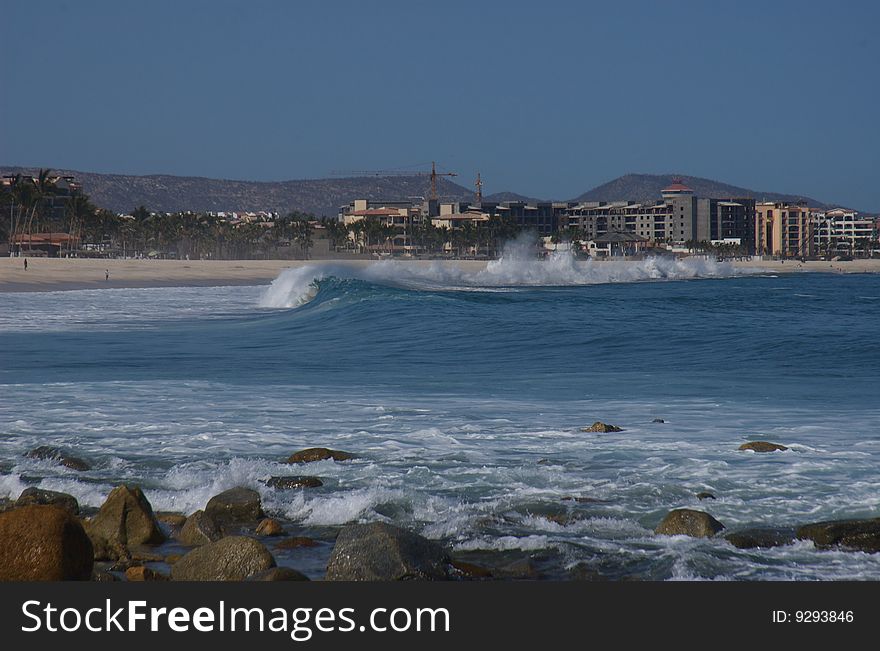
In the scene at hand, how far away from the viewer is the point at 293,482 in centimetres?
754

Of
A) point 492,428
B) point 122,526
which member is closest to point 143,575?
point 122,526

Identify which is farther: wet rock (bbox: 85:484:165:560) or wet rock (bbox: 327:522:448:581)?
wet rock (bbox: 85:484:165:560)

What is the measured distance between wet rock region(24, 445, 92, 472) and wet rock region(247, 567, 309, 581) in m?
3.52

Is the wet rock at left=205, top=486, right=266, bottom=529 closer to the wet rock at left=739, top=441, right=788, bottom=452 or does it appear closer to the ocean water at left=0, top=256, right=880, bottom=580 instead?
the ocean water at left=0, top=256, right=880, bottom=580

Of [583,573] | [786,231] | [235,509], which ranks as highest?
[786,231]

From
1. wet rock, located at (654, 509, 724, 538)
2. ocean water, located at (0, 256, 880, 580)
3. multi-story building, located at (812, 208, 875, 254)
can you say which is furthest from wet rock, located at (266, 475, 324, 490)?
multi-story building, located at (812, 208, 875, 254)

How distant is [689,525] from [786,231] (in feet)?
574

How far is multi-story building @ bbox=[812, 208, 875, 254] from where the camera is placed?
169 metres

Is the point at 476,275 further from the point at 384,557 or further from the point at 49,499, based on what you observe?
the point at 384,557

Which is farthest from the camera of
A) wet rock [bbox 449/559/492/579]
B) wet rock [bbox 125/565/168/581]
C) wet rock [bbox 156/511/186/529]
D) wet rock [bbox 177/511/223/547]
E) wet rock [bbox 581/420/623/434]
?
wet rock [bbox 581/420/623/434]

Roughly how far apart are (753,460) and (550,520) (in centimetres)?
240

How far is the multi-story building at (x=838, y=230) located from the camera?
554 feet

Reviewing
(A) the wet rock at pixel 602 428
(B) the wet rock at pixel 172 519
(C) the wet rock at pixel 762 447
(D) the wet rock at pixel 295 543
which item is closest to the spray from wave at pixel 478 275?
(A) the wet rock at pixel 602 428

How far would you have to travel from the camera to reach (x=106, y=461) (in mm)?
8422
